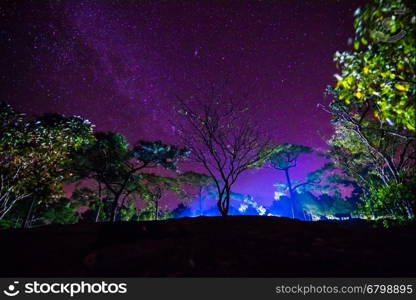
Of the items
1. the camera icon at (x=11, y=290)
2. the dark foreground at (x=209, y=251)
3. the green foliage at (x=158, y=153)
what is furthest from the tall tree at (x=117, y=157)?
the camera icon at (x=11, y=290)

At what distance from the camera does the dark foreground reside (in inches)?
249

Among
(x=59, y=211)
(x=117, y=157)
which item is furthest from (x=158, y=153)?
(x=59, y=211)

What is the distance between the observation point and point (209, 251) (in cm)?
771

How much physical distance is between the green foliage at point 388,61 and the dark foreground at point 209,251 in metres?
4.33

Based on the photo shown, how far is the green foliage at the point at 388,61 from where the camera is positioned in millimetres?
4117

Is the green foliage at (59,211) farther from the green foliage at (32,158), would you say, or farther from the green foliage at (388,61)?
the green foliage at (388,61)

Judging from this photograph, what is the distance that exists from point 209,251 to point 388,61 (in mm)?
7143

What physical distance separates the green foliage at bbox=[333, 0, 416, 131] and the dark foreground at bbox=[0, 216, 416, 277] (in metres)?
4.33

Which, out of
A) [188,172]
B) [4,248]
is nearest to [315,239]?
[4,248]

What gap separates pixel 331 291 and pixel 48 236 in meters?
11.0

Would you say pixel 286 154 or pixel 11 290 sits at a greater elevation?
pixel 286 154

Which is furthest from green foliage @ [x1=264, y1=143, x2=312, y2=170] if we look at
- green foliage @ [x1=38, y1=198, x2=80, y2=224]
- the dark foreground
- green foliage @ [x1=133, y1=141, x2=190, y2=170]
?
green foliage @ [x1=38, y1=198, x2=80, y2=224]

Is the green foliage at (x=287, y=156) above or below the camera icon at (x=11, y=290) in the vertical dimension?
above

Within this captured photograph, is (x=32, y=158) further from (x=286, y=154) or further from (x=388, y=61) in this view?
(x=286, y=154)
